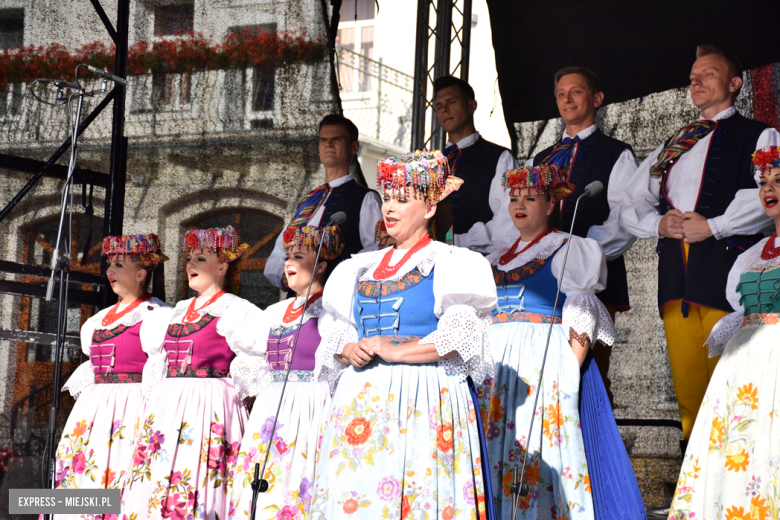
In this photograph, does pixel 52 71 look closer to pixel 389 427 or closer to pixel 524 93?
pixel 524 93

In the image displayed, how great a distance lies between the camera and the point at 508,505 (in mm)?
3646

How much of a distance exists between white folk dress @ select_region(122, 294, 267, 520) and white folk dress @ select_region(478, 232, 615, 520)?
1.22m

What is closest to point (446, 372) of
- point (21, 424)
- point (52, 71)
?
point (21, 424)

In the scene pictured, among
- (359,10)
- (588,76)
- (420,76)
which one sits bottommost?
(588,76)

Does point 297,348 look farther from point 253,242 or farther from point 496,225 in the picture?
point 253,242

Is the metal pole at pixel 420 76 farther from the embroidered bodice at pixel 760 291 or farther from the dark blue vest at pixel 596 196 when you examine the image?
the embroidered bodice at pixel 760 291

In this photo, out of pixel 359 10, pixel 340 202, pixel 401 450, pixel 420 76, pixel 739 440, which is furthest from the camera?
pixel 359 10

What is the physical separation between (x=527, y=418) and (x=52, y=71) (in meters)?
5.02

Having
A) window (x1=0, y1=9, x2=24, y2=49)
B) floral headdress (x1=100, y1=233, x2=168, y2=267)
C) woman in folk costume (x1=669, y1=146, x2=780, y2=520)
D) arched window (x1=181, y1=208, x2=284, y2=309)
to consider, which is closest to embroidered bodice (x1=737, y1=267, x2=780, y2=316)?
woman in folk costume (x1=669, y1=146, x2=780, y2=520)

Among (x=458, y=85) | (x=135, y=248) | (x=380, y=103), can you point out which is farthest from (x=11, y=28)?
(x=380, y=103)

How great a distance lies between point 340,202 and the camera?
17.0ft

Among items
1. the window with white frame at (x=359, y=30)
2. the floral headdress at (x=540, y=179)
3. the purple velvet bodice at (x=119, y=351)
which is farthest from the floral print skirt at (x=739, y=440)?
the window with white frame at (x=359, y=30)

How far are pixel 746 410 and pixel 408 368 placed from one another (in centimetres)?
133

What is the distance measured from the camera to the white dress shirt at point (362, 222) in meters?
5.03
